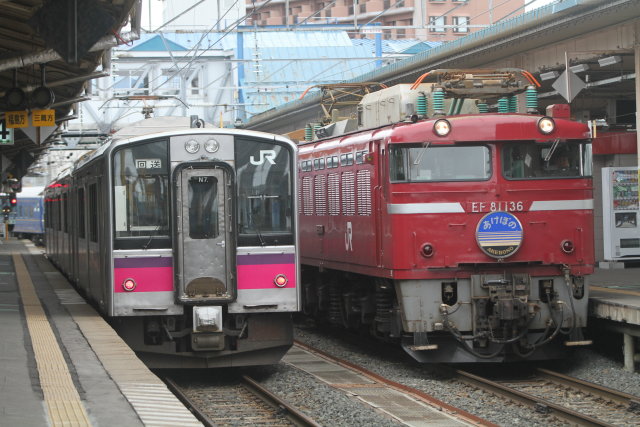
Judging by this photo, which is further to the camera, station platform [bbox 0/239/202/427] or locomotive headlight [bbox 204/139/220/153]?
locomotive headlight [bbox 204/139/220/153]

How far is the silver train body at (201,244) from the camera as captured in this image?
1268 centimetres

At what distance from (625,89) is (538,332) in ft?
38.7

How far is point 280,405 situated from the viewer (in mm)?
11422

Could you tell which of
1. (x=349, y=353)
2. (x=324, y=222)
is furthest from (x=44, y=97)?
(x=349, y=353)

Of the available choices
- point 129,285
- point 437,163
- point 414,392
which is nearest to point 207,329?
point 129,285

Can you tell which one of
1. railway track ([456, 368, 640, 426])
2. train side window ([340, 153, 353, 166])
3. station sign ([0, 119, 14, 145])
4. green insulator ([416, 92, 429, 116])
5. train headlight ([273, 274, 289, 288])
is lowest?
railway track ([456, 368, 640, 426])

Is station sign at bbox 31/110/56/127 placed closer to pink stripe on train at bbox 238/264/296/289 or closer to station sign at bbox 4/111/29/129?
station sign at bbox 4/111/29/129

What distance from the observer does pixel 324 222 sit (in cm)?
1728

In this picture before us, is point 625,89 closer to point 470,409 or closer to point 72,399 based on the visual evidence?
point 470,409

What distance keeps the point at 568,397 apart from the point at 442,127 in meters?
3.50

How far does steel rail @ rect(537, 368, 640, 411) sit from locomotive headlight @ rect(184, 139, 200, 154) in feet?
16.2

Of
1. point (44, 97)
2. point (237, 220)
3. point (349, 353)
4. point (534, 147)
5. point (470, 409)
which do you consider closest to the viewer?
point (470, 409)

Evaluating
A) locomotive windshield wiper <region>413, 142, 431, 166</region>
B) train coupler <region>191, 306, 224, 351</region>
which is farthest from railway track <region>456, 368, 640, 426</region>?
train coupler <region>191, 306, 224, 351</region>

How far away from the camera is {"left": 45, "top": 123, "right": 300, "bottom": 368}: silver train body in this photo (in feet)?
41.6
